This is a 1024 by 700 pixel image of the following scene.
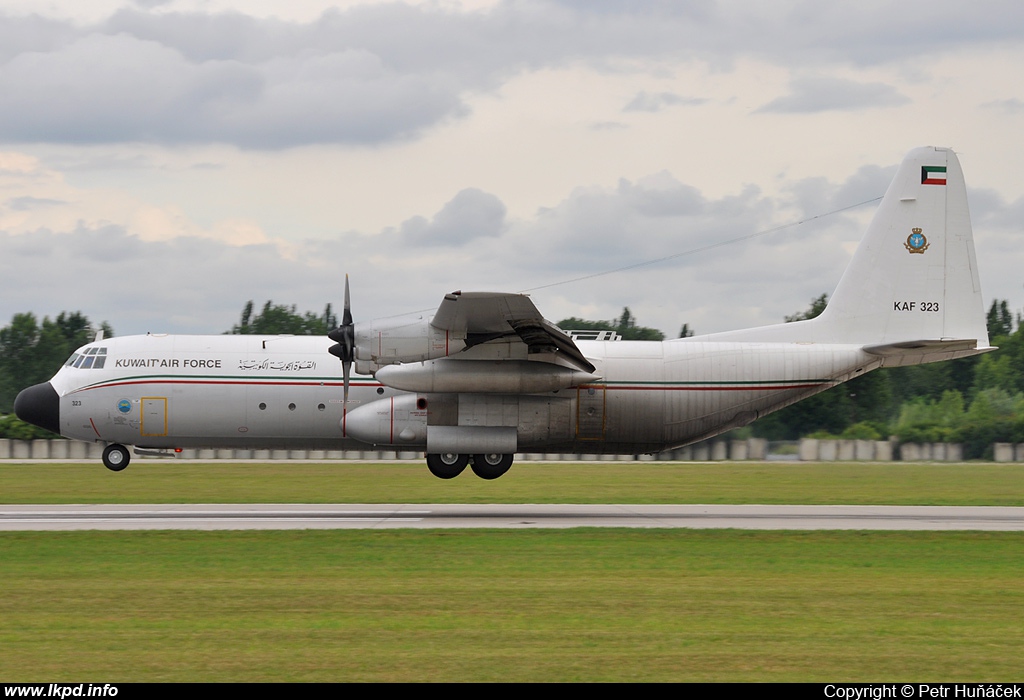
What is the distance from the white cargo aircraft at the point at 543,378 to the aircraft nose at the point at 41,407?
0.14 feet

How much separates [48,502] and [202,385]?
4654mm

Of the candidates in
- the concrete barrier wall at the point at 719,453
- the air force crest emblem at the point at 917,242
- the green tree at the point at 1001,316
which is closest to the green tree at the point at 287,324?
the concrete barrier wall at the point at 719,453

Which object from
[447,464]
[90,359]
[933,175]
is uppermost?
[933,175]

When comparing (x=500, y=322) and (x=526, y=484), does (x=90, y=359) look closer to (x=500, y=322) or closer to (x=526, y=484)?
(x=500, y=322)

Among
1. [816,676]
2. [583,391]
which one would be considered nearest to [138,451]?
[583,391]

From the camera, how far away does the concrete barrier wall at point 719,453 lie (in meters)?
37.8

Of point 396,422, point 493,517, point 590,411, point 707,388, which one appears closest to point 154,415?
point 396,422

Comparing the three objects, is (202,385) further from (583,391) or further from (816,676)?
(816,676)

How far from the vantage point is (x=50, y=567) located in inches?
555

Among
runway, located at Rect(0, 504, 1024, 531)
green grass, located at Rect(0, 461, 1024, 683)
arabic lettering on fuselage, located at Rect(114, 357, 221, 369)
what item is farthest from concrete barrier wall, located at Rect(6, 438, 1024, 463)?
green grass, located at Rect(0, 461, 1024, 683)

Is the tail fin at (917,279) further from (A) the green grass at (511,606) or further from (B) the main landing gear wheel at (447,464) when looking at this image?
(B) the main landing gear wheel at (447,464)

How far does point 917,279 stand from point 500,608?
1689 centimetres

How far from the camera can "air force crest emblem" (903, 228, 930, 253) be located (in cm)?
2469

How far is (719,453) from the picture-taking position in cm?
3759
